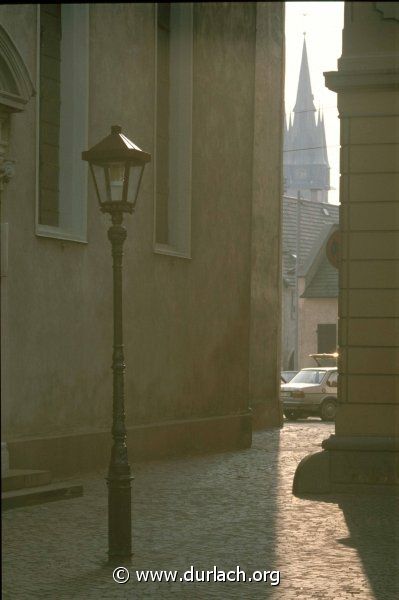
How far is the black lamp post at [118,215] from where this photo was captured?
7.67 meters

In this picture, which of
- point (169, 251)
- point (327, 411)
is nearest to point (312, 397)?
point (327, 411)

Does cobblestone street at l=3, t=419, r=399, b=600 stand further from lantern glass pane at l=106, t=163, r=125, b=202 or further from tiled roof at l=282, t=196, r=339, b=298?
tiled roof at l=282, t=196, r=339, b=298

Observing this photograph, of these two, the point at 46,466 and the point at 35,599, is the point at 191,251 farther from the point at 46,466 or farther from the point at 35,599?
the point at 35,599

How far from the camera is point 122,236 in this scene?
796 cm

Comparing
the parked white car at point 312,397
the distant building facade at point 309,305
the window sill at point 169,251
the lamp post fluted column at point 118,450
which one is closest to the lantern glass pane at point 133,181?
the lamp post fluted column at point 118,450

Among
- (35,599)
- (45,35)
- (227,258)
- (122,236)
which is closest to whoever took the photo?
(35,599)

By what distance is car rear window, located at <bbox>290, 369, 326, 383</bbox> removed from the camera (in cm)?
3650

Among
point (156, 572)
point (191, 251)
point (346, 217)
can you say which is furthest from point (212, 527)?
point (191, 251)

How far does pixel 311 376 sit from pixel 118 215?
29.5 meters

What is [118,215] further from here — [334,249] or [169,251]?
A: [169,251]

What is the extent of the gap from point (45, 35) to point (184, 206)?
14.5ft

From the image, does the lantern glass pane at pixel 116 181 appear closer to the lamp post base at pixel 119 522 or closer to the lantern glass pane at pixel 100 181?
the lantern glass pane at pixel 100 181

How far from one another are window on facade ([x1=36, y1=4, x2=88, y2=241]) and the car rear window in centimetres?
2273

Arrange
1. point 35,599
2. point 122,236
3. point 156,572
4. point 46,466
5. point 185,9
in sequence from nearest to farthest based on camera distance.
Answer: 1. point 35,599
2. point 156,572
3. point 122,236
4. point 46,466
5. point 185,9
